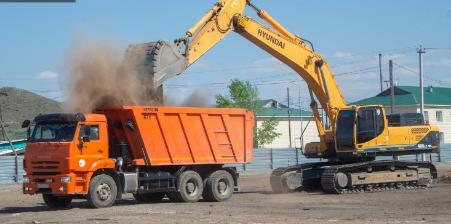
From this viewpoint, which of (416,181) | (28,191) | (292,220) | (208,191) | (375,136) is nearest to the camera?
(292,220)

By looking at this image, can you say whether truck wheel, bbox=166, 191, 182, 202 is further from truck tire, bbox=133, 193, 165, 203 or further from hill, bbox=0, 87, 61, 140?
hill, bbox=0, 87, 61, 140

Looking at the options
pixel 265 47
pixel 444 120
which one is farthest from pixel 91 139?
pixel 444 120

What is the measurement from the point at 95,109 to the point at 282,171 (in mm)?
8485

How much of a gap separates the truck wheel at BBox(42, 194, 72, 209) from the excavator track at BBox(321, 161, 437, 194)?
899cm

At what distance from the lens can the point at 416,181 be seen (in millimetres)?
28172

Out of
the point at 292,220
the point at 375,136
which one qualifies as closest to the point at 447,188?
the point at 375,136

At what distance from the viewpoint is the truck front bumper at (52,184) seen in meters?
20.0

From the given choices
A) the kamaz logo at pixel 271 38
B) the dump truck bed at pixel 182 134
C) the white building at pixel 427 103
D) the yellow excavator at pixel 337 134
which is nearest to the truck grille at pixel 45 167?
the dump truck bed at pixel 182 134

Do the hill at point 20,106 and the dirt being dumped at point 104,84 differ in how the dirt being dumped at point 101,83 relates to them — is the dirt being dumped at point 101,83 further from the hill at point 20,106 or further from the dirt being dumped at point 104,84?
the hill at point 20,106

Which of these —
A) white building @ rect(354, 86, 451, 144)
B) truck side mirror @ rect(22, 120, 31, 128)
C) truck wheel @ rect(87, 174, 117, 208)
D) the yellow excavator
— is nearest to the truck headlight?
truck wheel @ rect(87, 174, 117, 208)

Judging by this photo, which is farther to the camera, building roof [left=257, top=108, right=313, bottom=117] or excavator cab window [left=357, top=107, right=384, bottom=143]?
building roof [left=257, top=108, right=313, bottom=117]

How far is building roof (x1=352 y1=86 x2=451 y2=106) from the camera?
7862 centimetres

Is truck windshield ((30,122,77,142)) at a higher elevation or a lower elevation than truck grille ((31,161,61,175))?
higher

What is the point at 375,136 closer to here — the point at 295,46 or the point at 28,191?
the point at 295,46
